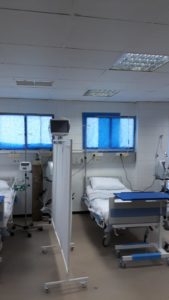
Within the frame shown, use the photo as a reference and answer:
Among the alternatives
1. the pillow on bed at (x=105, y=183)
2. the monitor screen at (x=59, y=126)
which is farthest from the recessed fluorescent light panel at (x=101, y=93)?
the pillow on bed at (x=105, y=183)

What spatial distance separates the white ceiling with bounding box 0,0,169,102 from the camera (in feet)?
5.63

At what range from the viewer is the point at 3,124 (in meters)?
5.46

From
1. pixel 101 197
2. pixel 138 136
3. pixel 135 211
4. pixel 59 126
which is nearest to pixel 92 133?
pixel 138 136

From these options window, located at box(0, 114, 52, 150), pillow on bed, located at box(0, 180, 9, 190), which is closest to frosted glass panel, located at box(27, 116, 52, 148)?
window, located at box(0, 114, 52, 150)

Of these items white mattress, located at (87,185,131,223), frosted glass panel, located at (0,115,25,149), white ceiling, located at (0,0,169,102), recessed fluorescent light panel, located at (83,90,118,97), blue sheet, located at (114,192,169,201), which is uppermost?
recessed fluorescent light panel, located at (83,90,118,97)

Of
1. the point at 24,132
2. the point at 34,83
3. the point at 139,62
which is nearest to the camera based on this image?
the point at 139,62

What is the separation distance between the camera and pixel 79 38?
219cm

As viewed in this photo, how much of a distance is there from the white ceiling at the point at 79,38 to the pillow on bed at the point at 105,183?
2335 millimetres

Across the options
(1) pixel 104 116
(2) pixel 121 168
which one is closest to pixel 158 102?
(1) pixel 104 116

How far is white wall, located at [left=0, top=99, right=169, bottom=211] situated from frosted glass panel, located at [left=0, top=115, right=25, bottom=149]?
23.4 inches

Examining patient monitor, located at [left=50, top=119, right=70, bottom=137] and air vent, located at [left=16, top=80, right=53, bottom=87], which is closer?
air vent, located at [left=16, top=80, right=53, bottom=87]

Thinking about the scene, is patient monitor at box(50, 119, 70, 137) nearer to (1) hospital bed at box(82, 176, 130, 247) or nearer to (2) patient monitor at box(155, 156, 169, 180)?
(1) hospital bed at box(82, 176, 130, 247)

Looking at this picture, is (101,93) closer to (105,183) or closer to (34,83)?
(34,83)

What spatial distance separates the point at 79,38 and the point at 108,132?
12.4 feet
